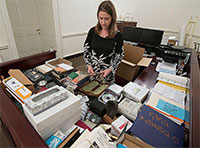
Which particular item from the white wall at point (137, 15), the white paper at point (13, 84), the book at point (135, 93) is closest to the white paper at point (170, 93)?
the book at point (135, 93)

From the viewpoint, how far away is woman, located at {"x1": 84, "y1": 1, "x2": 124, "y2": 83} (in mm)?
1492

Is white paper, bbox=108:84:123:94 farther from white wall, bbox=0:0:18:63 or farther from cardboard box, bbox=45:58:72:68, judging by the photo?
white wall, bbox=0:0:18:63

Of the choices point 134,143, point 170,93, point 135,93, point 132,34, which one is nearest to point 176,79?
point 170,93

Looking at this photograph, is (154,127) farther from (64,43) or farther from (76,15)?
(76,15)

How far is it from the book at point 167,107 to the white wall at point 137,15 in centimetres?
325

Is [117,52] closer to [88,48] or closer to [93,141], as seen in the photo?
[88,48]

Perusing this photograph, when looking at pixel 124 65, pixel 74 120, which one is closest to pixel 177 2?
pixel 124 65

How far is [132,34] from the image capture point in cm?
258

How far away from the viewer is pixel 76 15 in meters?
3.81

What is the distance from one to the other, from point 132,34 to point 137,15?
2.31 m

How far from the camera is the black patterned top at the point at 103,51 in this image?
1.54 metres

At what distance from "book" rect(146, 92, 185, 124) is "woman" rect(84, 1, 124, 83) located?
0.61 metres

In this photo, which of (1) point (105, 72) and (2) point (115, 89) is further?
(1) point (105, 72)

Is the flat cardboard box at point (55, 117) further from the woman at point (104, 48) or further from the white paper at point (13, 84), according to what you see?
the woman at point (104, 48)
